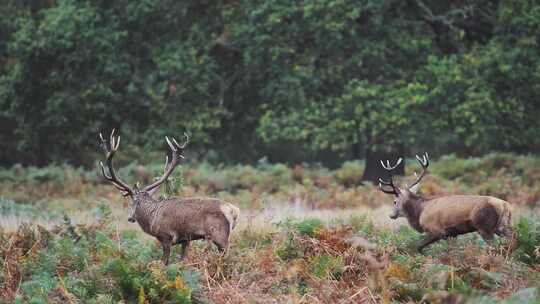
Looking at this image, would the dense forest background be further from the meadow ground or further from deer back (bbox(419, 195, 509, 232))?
deer back (bbox(419, 195, 509, 232))

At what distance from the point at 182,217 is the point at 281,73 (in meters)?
10.8

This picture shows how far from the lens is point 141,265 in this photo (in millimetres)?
9984

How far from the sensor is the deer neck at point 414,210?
39.7 ft

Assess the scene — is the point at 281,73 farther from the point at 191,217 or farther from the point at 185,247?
the point at 191,217

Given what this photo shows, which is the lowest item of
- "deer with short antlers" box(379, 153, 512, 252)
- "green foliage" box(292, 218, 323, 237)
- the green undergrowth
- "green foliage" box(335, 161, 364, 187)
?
"green foliage" box(335, 161, 364, 187)

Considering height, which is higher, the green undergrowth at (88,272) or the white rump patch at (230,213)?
the white rump patch at (230,213)

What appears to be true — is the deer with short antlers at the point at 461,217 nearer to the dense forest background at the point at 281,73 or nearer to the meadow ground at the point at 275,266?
the meadow ground at the point at 275,266

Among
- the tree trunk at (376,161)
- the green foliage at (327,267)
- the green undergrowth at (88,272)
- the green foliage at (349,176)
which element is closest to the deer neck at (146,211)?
the green undergrowth at (88,272)

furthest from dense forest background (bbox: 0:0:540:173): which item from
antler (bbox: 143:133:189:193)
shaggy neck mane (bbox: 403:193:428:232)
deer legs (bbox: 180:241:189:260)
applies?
deer legs (bbox: 180:241:189:260)

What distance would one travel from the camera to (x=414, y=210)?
480 inches

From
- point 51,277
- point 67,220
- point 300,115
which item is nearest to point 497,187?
point 300,115

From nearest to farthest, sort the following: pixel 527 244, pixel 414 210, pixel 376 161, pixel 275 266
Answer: pixel 275 266, pixel 527 244, pixel 414 210, pixel 376 161

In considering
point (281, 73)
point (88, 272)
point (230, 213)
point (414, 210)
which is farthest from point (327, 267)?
point (281, 73)

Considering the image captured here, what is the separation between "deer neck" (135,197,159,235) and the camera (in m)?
11.5
